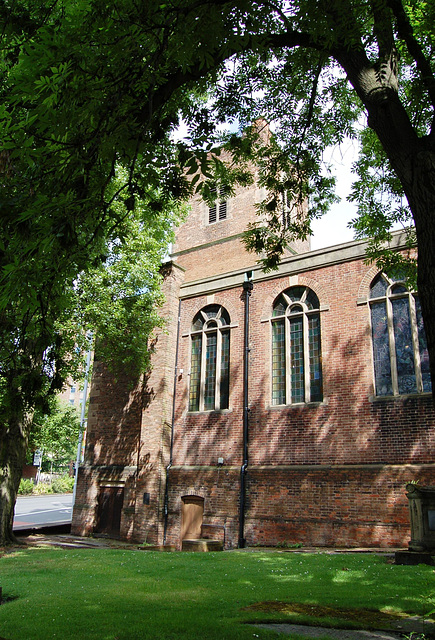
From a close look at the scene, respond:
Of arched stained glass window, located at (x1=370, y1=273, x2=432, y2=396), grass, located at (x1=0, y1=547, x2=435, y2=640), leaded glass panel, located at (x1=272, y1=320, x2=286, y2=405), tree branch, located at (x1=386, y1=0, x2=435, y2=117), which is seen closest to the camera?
grass, located at (x1=0, y1=547, x2=435, y2=640)

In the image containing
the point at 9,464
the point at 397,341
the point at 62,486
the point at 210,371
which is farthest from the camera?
the point at 62,486

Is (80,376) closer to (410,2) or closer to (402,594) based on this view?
(402,594)

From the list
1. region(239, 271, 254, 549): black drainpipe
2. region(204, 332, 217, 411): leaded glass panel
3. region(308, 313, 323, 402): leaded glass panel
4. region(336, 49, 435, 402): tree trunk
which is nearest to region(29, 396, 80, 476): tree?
region(204, 332, 217, 411): leaded glass panel

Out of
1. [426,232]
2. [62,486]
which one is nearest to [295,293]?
[426,232]

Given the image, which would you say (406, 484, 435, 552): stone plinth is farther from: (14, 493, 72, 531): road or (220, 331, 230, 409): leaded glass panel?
(14, 493, 72, 531): road

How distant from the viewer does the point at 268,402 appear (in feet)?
53.0

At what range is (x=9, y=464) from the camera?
579 inches

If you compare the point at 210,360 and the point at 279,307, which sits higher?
the point at 279,307

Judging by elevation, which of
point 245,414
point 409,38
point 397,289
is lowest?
point 245,414

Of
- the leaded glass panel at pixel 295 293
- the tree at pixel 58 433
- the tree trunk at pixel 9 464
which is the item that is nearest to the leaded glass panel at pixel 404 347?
the leaded glass panel at pixel 295 293

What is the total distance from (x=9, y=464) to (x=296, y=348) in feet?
29.8

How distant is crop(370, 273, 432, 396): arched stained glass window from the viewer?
13.7 metres

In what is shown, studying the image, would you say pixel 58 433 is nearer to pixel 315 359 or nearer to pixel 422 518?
pixel 315 359

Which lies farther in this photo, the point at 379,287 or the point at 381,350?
the point at 379,287
